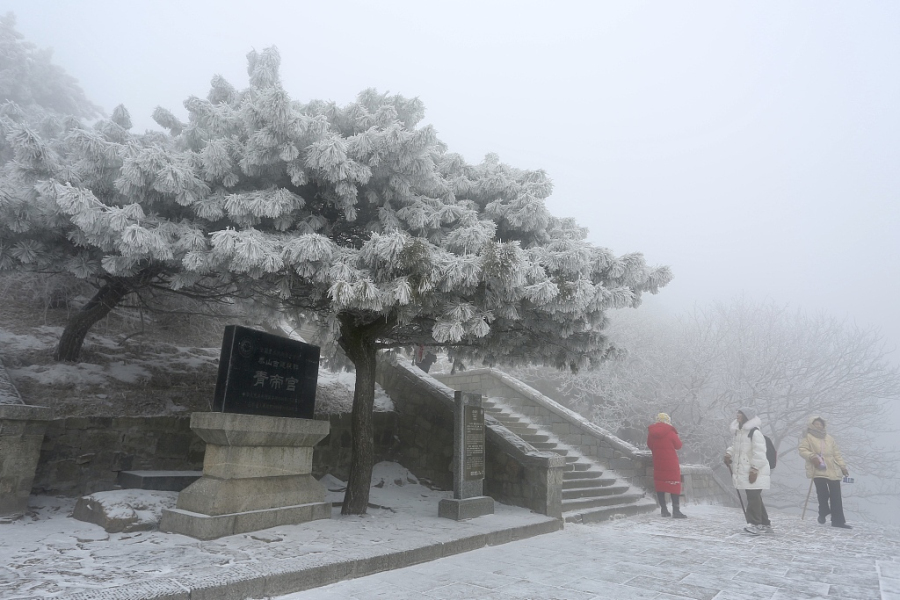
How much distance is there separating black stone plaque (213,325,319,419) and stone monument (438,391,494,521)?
222 centimetres

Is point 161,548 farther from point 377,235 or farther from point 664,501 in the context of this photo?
point 664,501

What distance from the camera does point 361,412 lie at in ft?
23.7

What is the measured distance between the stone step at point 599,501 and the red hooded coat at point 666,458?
2.41ft

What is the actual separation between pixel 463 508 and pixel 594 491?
3.82 meters

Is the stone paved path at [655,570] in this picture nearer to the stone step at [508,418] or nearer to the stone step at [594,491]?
the stone step at [594,491]

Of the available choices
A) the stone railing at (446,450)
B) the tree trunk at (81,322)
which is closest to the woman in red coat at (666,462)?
the stone railing at (446,450)

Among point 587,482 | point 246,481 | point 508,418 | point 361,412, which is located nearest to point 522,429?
point 508,418

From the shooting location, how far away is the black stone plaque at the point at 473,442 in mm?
7516

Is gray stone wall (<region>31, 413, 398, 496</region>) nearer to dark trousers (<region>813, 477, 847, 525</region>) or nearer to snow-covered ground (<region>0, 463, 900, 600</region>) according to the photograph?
snow-covered ground (<region>0, 463, 900, 600</region>)

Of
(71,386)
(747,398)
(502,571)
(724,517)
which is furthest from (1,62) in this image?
(747,398)

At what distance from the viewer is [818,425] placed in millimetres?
8617

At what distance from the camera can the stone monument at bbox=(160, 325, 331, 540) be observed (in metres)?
5.30

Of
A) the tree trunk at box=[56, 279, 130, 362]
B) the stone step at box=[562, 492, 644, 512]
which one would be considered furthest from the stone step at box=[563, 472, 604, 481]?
the tree trunk at box=[56, 279, 130, 362]

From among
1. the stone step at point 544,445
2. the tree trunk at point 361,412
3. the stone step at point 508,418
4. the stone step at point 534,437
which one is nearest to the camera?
the tree trunk at point 361,412
